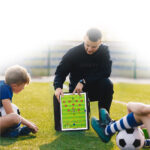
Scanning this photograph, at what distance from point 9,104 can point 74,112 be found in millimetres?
753

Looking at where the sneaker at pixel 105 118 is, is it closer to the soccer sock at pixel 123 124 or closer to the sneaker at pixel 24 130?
the soccer sock at pixel 123 124

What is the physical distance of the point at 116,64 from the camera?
12562 mm

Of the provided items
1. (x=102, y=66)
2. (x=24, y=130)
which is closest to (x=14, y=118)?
(x=24, y=130)

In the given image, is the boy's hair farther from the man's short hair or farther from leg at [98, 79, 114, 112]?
leg at [98, 79, 114, 112]

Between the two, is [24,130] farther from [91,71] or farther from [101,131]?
[91,71]

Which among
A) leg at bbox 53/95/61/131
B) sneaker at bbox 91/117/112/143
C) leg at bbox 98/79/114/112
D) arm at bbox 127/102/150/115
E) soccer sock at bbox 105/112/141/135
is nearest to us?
arm at bbox 127/102/150/115

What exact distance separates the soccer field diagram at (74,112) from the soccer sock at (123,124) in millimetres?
725

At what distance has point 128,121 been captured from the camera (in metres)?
2.47

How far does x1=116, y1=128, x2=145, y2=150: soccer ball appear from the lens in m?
2.47

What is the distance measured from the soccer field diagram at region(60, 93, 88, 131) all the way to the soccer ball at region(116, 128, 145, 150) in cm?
91

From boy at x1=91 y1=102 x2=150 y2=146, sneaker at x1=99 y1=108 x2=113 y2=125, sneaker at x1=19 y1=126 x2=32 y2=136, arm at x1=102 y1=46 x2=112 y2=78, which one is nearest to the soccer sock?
boy at x1=91 y1=102 x2=150 y2=146

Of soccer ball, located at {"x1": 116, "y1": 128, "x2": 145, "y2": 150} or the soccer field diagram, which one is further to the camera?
the soccer field diagram

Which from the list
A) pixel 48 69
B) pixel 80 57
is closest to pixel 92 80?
pixel 80 57

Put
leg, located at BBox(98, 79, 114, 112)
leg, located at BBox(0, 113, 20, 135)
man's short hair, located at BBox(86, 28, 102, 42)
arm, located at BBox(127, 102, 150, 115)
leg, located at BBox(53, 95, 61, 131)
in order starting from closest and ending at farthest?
arm, located at BBox(127, 102, 150, 115) → leg, located at BBox(0, 113, 20, 135) → man's short hair, located at BBox(86, 28, 102, 42) → leg, located at BBox(53, 95, 61, 131) → leg, located at BBox(98, 79, 114, 112)
